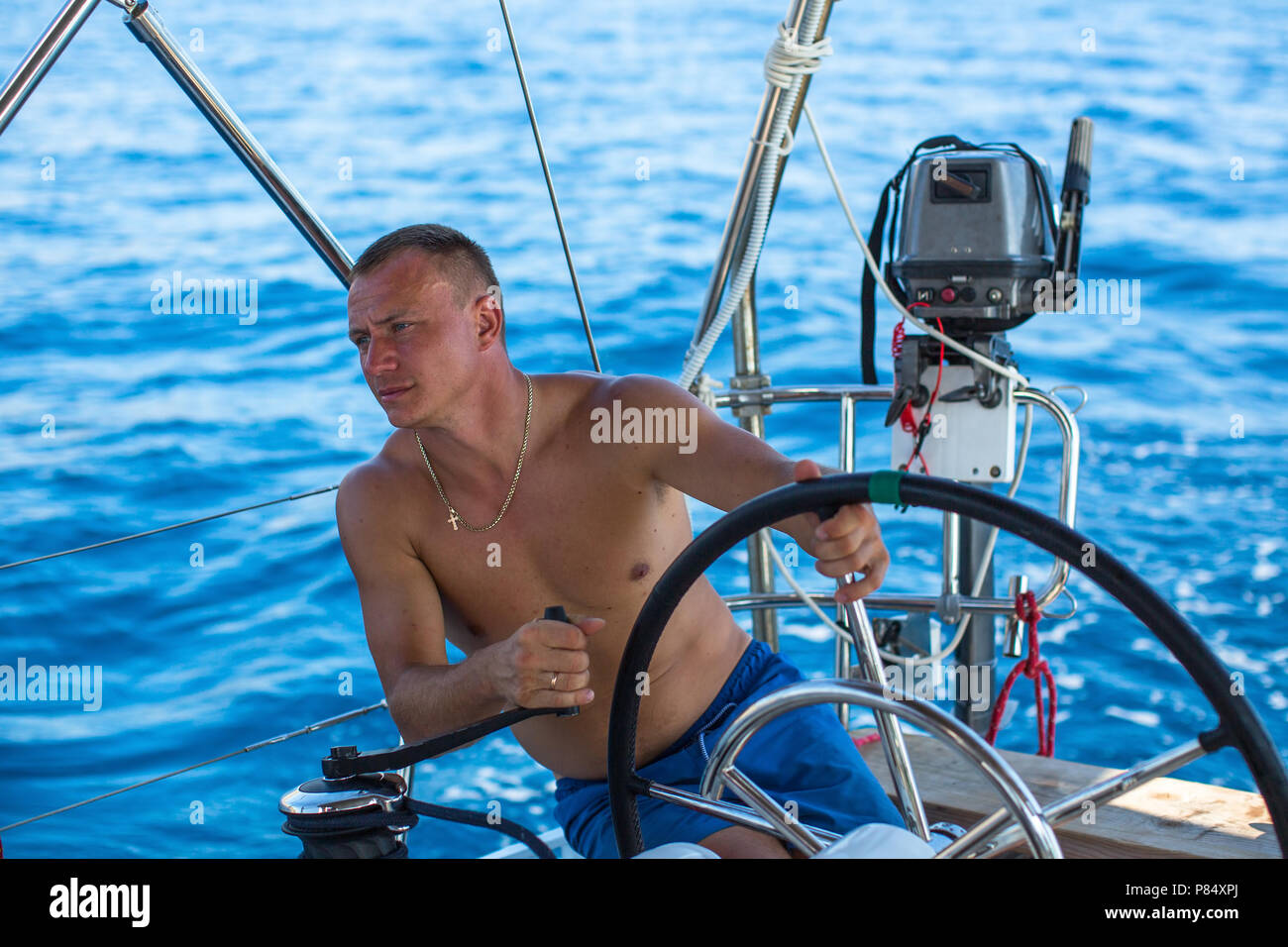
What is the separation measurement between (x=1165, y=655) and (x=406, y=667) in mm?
3155

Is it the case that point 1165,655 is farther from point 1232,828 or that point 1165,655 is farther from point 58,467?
point 58,467

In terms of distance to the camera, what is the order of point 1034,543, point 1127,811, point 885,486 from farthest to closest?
point 1127,811 < point 885,486 < point 1034,543

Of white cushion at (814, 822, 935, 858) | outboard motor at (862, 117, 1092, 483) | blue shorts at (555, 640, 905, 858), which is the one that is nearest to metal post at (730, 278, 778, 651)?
outboard motor at (862, 117, 1092, 483)

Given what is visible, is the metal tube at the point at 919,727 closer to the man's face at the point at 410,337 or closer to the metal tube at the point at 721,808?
the metal tube at the point at 721,808

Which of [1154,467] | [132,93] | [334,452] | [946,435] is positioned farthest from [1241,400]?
[132,93]

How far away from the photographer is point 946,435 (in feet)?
6.88

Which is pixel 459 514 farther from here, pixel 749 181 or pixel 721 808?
pixel 749 181

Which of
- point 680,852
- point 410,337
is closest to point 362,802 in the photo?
point 680,852

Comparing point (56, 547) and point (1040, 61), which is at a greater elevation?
point (1040, 61)

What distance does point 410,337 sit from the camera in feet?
4.94

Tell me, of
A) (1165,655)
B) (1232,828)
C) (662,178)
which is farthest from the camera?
(662,178)

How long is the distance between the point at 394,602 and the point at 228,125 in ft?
2.00

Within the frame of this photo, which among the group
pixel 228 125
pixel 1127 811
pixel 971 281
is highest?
pixel 228 125

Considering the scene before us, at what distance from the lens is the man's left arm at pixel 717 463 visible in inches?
48.7
